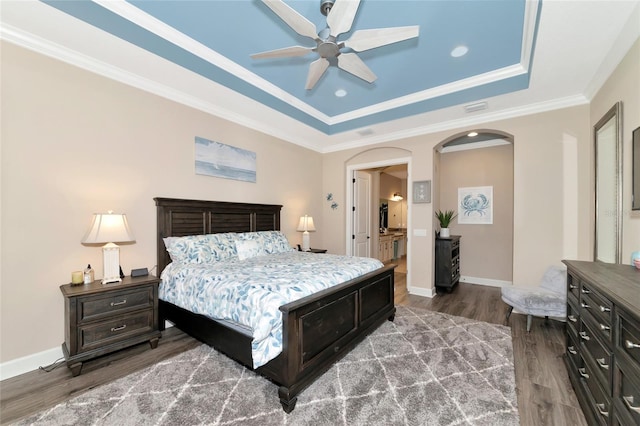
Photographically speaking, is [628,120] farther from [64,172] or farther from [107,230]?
[64,172]

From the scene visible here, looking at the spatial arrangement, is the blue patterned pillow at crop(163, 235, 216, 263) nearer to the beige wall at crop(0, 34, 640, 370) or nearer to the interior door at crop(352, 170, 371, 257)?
the beige wall at crop(0, 34, 640, 370)

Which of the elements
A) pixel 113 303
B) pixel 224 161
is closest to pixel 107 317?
pixel 113 303

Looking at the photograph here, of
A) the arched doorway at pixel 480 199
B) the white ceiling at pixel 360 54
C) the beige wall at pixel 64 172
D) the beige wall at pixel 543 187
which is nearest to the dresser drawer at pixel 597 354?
the beige wall at pixel 543 187

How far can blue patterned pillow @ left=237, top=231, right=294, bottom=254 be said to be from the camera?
3668 millimetres

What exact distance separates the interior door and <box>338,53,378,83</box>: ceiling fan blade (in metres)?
3.12

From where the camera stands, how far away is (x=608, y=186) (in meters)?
2.62

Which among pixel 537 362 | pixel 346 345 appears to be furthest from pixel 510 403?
pixel 346 345

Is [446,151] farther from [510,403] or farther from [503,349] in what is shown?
[510,403]

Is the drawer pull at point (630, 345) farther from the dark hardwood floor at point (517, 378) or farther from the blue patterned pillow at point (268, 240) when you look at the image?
the blue patterned pillow at point (268, 240)

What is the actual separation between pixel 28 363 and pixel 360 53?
425 centimetres

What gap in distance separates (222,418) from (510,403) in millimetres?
2004

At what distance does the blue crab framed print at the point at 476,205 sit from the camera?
5.13 metres

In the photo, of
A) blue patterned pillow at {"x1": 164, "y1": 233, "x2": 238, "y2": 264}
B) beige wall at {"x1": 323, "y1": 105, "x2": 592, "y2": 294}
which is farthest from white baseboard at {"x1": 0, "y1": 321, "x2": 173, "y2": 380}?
beige wall at {"x1": 323, "y1": 105, "x2": 592, "y2": 294}

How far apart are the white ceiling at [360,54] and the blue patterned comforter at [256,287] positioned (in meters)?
2.17
